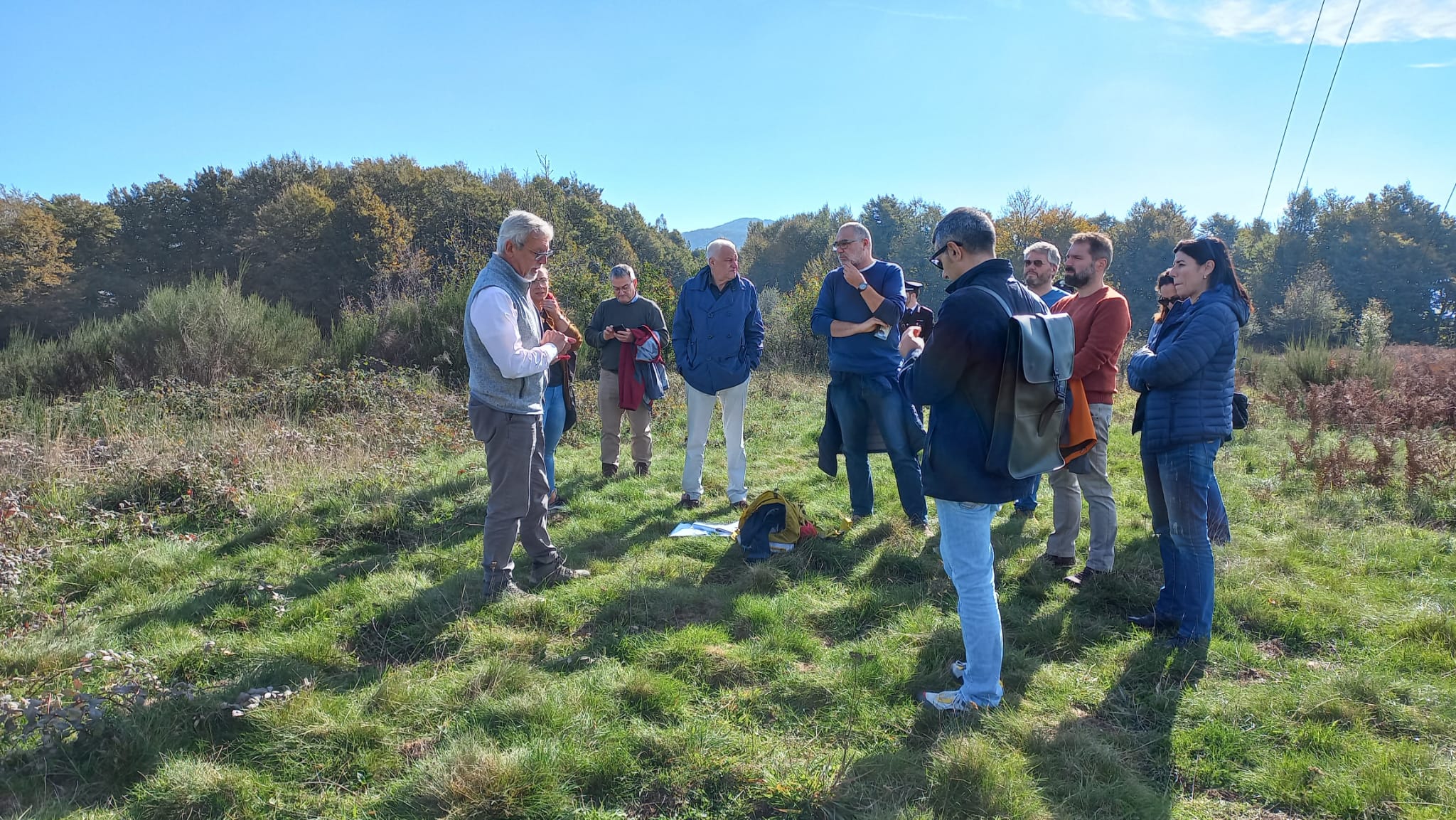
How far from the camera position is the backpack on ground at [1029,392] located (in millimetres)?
2561

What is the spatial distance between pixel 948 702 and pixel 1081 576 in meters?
1.79

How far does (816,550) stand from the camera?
15.4ft

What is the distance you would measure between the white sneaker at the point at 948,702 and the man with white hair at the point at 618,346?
13.6 ft

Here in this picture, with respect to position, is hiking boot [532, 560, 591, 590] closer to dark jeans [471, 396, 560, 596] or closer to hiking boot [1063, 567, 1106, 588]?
dark jeans [471, 396, 560, 596]

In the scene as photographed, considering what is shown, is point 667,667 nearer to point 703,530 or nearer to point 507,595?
point 507,595

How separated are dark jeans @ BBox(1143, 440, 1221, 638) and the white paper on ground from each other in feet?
8.76

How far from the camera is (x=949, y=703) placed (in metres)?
2.93

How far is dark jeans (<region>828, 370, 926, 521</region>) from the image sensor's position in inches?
193

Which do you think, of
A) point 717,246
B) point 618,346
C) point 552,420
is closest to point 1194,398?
point 717,246

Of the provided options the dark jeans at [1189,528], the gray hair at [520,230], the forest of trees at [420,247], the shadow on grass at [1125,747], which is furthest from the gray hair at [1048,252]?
the forest of trees at [420,247]

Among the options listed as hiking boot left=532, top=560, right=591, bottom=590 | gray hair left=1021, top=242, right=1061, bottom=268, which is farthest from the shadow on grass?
hiking boot left=532, top=560, right=591, bottom=590

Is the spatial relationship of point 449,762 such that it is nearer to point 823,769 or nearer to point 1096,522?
point 823,769

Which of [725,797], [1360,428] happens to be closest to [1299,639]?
[725,797]

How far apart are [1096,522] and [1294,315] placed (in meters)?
29.0
